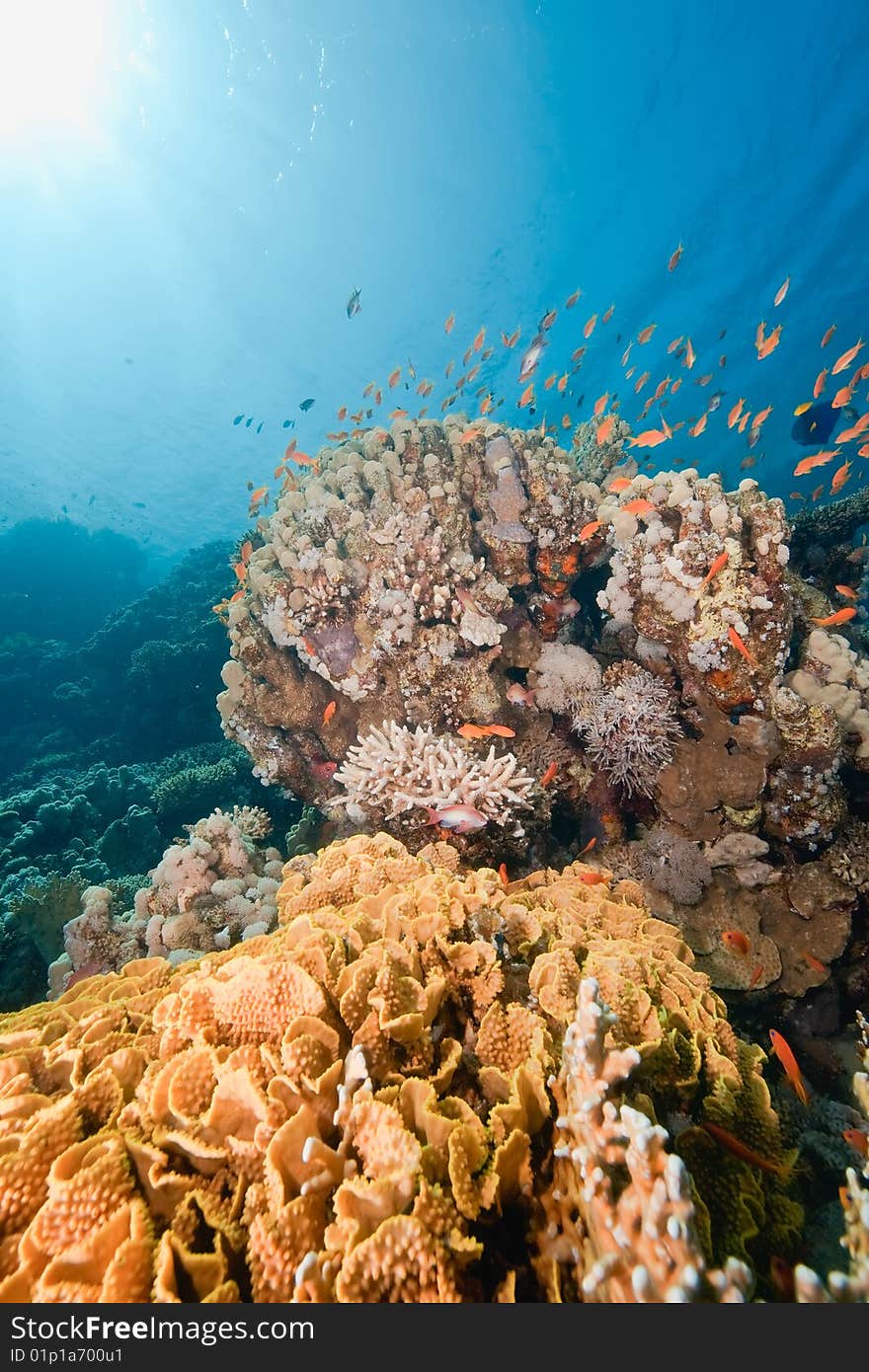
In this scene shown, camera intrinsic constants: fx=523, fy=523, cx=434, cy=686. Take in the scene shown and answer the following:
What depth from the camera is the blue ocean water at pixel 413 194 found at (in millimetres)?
22375

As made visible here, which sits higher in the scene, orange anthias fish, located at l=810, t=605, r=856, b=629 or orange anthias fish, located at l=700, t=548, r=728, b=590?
orange anthias fish, located at l=700, t=548, r=728, b=590

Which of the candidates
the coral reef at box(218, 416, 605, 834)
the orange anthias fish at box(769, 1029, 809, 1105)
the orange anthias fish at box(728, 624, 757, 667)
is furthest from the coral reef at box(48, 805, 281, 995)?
the orange anthias fish at box(728, 624, 757, 667)

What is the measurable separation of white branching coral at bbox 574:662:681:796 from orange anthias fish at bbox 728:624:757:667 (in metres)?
0.76

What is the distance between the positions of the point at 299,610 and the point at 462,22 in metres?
31.9

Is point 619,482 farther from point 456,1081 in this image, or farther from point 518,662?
point 456,1081

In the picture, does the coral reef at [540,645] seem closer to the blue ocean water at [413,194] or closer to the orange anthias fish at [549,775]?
the orange anthias fish at [549,775]

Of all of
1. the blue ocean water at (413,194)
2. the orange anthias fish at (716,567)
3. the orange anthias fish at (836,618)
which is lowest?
the orange anthias fish at (836,618)

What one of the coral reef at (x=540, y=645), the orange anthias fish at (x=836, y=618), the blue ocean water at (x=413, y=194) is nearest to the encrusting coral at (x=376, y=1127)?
the coral reef at (x=540, y=645)

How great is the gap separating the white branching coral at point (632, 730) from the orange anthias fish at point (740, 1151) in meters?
3.21

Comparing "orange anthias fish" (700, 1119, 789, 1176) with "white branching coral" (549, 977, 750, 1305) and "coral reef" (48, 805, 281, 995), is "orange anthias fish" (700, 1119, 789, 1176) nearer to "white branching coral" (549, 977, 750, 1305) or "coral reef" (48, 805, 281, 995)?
"white branching coral" (549, 977, 750, 1305)

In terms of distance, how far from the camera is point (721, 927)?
15.1 feet

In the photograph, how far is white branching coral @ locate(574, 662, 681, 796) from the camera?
5066 millimetres

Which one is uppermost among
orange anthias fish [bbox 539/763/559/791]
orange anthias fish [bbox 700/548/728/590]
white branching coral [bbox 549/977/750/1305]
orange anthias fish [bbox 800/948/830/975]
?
orange anthias fish [bbox 700/548/728/590]

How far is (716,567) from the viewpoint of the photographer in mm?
4828
